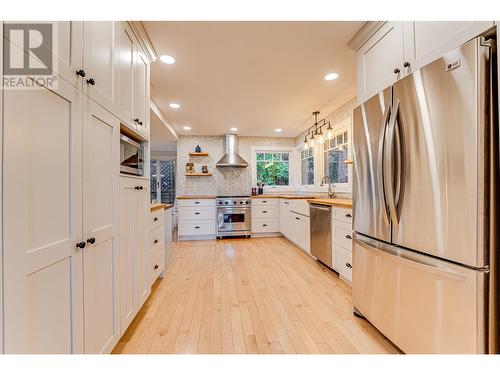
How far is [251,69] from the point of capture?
2.40 m

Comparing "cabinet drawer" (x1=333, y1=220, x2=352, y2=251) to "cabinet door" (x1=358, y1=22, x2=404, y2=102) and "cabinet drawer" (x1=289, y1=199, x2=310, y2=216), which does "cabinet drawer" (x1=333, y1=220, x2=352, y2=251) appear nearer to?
"cabinet drawer" (x1=289, y1=199, x2=310, y2=216)

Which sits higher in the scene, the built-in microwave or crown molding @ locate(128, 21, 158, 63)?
crown molding @ locate(128, 21, 158, 63)

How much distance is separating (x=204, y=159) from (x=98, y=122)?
165 inches

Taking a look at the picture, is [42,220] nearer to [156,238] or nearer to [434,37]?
[156,238]

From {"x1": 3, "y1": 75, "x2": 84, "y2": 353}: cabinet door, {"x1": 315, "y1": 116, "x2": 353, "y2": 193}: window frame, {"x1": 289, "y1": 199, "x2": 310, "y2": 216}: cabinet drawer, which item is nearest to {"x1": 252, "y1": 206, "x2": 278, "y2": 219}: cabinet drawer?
{"x1": 289, "y1": 199, "x2": 310, "y2": 216}: cabinet drawer

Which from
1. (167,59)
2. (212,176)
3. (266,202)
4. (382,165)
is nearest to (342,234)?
(382,165)

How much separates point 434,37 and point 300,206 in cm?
278

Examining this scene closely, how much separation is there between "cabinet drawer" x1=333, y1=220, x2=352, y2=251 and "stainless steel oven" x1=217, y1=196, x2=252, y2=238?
2416mm

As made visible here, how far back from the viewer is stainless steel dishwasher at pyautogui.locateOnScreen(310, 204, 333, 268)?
2.71 meters

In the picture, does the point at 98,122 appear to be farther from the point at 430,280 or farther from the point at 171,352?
the point at 430,280

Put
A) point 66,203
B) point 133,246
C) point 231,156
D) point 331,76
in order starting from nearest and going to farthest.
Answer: point 66,203, point 133,246, point 331,76, point 231,156

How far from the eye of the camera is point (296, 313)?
6.03 feet

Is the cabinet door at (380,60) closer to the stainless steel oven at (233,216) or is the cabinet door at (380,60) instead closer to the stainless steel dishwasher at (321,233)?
the stainless steel dishwasher at (321,233)

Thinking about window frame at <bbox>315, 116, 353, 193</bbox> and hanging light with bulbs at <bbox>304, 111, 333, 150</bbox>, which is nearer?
hanging light with bulbs at <bbox>304, 111, 333, 150</bbox>
